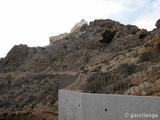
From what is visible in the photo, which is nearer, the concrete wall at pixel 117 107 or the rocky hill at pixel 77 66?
the concrete wall at pixel 117 107

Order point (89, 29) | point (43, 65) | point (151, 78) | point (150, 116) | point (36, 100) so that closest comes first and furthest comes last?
point (150, 116)
point (151, 78)
point (36, 100)
point (43, 65)
point (89, 29)

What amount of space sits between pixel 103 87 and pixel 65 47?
71.5 feet

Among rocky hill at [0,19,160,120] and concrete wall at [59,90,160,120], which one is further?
rocky hill at [0,19,160,120]

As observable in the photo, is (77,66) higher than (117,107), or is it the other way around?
(77,66)

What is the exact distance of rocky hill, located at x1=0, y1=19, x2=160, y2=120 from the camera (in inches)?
389

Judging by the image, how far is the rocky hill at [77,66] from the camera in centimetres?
989

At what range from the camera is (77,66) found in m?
23.6

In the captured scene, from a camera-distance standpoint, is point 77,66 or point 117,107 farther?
point 77,66

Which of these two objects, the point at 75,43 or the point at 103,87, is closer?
the point at 103,87

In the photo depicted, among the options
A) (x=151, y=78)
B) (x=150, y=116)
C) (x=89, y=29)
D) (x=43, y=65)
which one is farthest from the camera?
(x=89, y=29)

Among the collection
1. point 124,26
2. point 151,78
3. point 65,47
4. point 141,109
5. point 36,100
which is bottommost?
point 36,100

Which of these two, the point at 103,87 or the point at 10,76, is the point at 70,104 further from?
the point at 10,76

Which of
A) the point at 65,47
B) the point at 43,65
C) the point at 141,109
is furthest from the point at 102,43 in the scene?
the point at 141,109

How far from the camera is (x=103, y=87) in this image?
296 inches
